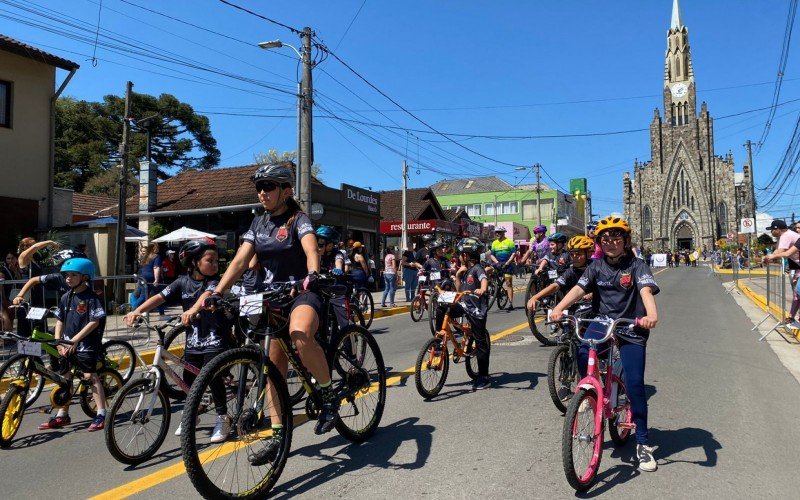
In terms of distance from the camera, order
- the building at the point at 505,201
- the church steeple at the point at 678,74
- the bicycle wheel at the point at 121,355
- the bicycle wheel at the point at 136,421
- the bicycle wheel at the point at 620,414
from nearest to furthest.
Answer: the bicycle wheel at the point at 136,421
the bicycle wheel at the point at 620,414
the bicycle wheel at the point at 121,355
the building at the point at 505,201
the church steeple at the point at 678,74

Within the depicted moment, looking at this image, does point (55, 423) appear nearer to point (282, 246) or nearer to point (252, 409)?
point (252, 409)

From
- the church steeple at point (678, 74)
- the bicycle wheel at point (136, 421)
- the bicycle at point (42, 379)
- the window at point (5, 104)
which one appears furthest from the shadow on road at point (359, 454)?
the church steeple at point (678, 74)

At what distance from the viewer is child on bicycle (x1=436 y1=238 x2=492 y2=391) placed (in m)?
6.45

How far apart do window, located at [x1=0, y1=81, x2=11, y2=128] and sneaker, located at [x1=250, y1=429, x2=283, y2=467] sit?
17260 mm

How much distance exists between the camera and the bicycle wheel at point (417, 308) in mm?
13484

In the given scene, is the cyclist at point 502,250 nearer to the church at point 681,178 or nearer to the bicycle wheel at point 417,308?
the bicycle wheel at point 417,308

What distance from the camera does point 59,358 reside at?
5.17 metres

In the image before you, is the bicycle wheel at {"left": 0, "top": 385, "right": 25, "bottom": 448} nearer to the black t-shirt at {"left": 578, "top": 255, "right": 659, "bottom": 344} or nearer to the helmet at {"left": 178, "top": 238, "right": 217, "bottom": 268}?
the helmet at {"left": 178, "top": 238, "right": 217, "bottom": 268}

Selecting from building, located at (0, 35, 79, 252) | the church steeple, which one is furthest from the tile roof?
the church steeple

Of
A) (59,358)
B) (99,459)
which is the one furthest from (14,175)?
(99,459)

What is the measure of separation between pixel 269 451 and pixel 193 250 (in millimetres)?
2363

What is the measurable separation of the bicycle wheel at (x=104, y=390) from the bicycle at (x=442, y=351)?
2970mm

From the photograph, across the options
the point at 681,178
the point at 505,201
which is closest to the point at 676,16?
the point at 681,178

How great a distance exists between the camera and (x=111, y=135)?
44.7 metres
